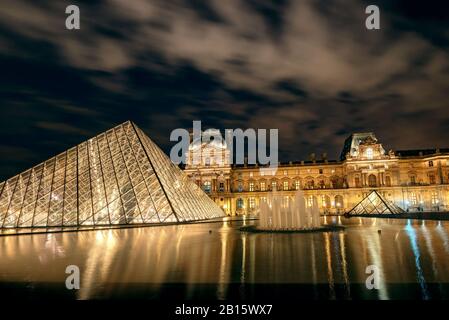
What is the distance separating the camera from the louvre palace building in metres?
71.1

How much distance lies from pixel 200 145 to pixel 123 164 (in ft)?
161

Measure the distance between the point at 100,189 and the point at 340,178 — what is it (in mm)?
61747

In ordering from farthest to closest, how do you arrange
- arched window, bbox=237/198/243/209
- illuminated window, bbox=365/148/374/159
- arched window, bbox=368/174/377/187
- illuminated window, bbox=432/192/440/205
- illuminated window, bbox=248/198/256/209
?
1. arched window, bbox=237/198/243/209
2. illuminated window, bbox=248/198/256/209
3. arched window, bbox=368/174/377/187
4. illuminated window, bbox=365/148/374/159
5. illuminated window, bbox=432/192/440/205

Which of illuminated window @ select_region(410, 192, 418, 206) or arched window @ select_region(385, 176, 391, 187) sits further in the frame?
arched window @ select_region(385, 176, 391, 187)

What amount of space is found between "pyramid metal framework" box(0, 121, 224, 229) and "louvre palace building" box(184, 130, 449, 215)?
43576 millimetres

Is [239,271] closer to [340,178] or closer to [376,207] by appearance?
[376,207]

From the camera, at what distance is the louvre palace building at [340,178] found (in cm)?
7112

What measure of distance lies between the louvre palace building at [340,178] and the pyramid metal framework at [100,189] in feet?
143

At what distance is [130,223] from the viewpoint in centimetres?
2620

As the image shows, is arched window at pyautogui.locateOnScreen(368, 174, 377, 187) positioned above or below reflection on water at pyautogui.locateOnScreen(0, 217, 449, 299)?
above

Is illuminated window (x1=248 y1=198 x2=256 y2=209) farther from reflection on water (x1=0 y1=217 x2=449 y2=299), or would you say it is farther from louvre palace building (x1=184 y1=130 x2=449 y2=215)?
reflection on water (x1=0 y1=217 x2=449 y2=299)

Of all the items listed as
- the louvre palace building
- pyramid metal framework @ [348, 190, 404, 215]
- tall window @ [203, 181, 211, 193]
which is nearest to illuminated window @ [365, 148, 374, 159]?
the louvre palace building

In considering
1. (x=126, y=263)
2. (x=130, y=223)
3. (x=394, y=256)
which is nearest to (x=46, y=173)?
(x=130, y=223)
